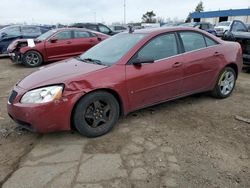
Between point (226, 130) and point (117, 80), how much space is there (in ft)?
5.90

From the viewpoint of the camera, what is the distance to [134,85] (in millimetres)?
3875

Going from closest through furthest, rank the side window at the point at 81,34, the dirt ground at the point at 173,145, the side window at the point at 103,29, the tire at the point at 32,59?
1. the dirt ground at the point at 173,145
2. the tire at the point at 32,59
3. the side window at the point at 81,34
4. the side window at the point at 103,29

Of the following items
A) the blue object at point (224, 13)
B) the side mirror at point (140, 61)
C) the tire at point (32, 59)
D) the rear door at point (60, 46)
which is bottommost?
the tire at point (32, 59)

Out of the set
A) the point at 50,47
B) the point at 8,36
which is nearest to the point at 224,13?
the point at 8,36

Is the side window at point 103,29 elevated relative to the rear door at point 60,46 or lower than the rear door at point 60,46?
elevated

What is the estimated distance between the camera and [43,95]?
334 centimetres

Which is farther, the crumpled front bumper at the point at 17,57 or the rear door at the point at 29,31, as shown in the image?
→ the rear door at the point at 29,31

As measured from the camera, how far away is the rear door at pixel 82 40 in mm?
10414

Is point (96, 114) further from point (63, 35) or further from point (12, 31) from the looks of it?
point (12, 31)

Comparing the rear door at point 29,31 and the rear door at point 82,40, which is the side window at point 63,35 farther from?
the rear door at point 29,31

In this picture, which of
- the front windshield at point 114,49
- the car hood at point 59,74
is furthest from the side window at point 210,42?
the car hood at point 59,74

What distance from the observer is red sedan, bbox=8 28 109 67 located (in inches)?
380

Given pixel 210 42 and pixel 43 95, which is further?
pixel 210 42

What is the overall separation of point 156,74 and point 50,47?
6814mm
